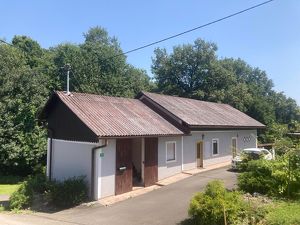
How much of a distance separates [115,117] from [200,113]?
11032mm

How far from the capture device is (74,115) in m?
17.7

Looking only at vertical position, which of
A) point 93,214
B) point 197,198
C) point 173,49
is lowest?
point 93,214

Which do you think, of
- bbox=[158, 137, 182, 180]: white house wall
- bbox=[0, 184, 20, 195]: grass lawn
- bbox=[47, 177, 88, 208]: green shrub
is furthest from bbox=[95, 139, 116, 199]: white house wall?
bbox=[0, 184, 20, 195]: grass lawn

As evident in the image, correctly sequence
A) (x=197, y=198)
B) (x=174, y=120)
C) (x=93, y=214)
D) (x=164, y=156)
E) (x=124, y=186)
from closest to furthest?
(x=197, y=198)
(x=93, y=214)
(x=124, y=186)
(x=164, y=156)
(x=174, y=120)

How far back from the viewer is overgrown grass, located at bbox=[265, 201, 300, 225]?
409 inches

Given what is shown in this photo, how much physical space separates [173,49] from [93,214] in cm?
4418

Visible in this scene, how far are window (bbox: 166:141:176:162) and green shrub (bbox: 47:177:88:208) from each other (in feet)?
24.3

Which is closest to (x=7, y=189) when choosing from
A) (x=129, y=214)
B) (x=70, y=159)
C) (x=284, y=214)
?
(x=70, y=159)

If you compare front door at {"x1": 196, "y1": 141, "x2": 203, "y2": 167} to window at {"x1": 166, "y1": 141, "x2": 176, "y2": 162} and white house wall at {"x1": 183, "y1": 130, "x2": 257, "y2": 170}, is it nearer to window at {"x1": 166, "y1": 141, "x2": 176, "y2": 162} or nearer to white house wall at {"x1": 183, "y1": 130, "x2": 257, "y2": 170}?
white house wall at {"x1": 183, "y1": 130, "x2": 257, "y2": 170}

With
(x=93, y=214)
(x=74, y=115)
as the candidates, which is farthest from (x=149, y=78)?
(x=93, y=214)

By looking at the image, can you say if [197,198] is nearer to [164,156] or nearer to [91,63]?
[164,156]

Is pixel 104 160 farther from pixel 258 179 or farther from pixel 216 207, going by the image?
pixel 216 207

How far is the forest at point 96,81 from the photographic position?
26.8 metres

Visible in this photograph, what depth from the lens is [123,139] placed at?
18094 mm
